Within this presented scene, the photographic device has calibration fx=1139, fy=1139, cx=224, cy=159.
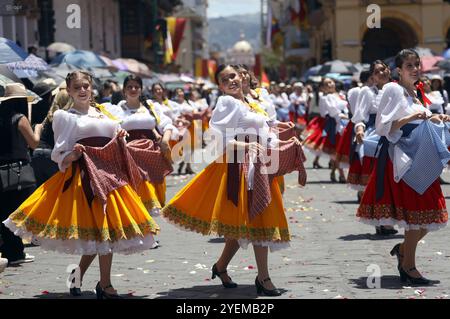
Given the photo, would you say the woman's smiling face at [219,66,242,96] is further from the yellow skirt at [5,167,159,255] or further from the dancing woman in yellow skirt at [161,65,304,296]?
the yellow skirt at [5,167,159,255]

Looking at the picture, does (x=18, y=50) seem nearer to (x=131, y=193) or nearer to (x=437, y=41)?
(x=131, y=193)

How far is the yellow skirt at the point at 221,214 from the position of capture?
27.7 ft

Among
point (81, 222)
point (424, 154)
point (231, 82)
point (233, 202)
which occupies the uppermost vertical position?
point (231, 82)

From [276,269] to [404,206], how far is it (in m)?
1.36

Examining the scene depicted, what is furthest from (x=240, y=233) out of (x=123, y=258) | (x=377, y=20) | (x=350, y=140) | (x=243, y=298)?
(x=377, y=20)

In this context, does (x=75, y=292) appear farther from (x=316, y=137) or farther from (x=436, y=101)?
(x=316, y=137)

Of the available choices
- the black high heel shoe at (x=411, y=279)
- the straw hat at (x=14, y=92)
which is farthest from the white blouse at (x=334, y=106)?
the black high heel shoe at (x=411, y=279)

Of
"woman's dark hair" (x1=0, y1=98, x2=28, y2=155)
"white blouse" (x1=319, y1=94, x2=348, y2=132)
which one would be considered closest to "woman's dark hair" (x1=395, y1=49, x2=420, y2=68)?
"woman's dark hair" (x1=0, y1=98, x2=28, y2=155)

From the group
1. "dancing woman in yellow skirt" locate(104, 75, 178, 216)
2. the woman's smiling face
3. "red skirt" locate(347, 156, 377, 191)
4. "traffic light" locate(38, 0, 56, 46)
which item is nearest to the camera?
the woman's smiling face

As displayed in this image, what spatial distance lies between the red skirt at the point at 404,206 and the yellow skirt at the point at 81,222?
1908 millimetres

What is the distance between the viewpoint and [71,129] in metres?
8.50

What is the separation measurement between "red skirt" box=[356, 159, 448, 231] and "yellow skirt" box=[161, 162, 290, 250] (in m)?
1.03

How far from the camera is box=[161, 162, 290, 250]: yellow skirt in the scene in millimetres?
8445

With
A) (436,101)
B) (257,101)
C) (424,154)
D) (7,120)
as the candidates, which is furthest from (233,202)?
(436,101)
